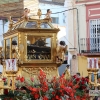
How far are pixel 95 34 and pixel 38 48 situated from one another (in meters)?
11.7

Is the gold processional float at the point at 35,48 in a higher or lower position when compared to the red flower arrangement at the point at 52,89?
higher

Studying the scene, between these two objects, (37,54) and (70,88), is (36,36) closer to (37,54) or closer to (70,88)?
(37,54)

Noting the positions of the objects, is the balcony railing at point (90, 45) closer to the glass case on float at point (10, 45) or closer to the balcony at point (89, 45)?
the balcony at point (89, 45)

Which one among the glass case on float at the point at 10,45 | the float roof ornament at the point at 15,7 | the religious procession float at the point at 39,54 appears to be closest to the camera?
the religious procession float at the point at 39,54

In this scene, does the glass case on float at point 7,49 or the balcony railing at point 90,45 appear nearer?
the glass case on float at point 7,49

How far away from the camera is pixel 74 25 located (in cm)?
1912

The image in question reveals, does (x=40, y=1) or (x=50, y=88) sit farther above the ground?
(x=40, y=1)

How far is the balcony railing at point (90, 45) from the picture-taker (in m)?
18.5

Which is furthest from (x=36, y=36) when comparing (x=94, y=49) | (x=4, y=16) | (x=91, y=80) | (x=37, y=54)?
(x=4, y=16)

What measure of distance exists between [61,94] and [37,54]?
48.0 inches

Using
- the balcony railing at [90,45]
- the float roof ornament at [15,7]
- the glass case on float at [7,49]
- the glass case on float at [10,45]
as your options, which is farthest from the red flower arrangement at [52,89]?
the float roof ornament at [15,7]

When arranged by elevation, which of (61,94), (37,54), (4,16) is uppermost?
(4,16)

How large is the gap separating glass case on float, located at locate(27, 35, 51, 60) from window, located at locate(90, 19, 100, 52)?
37.5 feet

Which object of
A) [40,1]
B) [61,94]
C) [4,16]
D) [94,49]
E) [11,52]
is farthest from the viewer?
[40,1]
